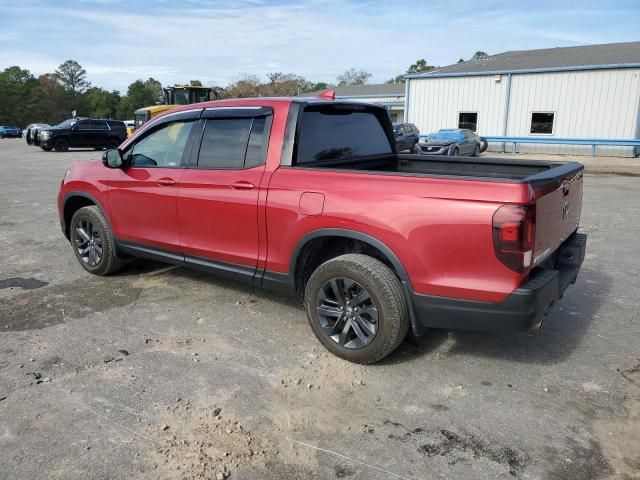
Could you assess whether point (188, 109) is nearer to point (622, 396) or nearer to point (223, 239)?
point (223, 239)

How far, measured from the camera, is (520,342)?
411 centimetres

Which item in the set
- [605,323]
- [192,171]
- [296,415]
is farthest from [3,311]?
[605,323]

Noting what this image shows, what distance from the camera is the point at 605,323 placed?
4.47 m

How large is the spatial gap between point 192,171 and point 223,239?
67 cm

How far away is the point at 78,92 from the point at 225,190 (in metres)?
120

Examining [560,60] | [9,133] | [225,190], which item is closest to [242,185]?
[225,190]

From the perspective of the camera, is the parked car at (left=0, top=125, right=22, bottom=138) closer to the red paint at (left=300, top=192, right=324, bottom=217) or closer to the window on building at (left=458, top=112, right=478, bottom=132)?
the window on building at (left=458, top=112, right=478, bottom=132)

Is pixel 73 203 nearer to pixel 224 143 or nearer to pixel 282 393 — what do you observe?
pixel 224 143

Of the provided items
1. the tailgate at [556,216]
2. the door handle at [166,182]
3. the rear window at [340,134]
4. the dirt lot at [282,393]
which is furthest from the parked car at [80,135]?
the tailgate at [556,216]

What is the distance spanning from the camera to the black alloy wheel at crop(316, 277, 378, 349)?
3.62 metres

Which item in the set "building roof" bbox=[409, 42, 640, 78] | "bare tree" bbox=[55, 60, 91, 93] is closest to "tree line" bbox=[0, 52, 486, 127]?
"bare tree" bbox=[55, 60, 91, 93]

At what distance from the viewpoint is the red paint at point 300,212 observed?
309 cm

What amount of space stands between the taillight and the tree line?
240 feet

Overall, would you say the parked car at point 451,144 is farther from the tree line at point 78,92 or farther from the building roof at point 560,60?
the tree line at point 78,92
